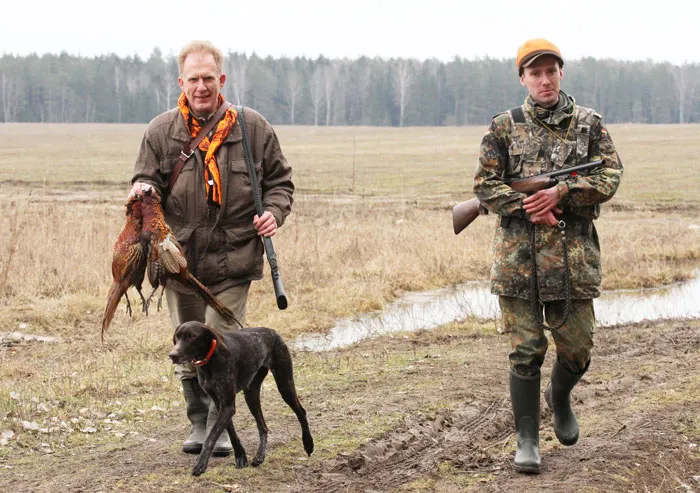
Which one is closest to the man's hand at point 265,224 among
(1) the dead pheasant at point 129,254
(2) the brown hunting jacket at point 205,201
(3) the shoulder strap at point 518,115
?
(2) the brown hunting jacket at point 205,201

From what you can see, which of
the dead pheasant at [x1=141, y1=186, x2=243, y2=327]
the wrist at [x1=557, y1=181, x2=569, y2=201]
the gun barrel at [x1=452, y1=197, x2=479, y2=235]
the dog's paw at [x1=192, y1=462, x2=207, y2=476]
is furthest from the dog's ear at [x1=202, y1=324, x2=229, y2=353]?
the wrist at [x1=557, y1=181, x2=569, y2=201]

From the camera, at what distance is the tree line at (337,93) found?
404ft

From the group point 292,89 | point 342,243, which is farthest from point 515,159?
point 292,89

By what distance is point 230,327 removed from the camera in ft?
18.2

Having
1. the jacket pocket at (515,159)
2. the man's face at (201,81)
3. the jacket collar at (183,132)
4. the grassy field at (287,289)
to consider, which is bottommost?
the grassy field at (287,289)

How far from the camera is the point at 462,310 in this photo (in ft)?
39.1

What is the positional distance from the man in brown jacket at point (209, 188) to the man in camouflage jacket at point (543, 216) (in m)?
1.37

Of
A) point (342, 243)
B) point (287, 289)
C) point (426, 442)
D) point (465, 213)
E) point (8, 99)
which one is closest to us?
point (465, 213)

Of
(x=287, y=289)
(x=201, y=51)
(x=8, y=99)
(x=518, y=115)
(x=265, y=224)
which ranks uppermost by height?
(x=8, y=99)

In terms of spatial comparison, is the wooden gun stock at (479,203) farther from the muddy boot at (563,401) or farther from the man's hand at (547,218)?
the muddy boot at (563,401)

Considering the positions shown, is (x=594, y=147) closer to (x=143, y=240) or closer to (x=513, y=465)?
(x=513, y=465)

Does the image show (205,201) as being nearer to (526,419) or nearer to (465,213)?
(465,213)

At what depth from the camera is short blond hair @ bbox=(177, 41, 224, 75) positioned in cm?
532

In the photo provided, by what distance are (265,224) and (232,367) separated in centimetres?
89
